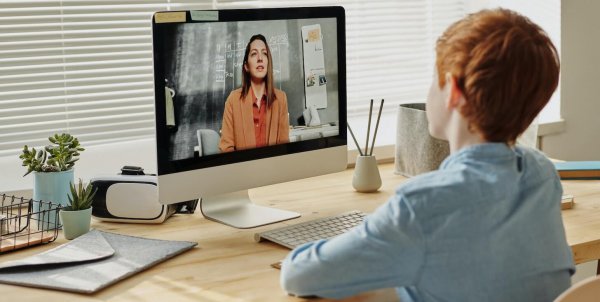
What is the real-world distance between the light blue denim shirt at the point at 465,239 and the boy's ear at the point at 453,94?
0.26ft

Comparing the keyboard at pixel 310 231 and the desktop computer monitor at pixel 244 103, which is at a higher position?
the desktop computer monitor at pixel 244 103

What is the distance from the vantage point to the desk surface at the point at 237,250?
5.51 feet

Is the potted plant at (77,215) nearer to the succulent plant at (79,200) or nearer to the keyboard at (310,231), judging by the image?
the succulent plant at (79,200)

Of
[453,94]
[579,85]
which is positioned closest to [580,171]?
[579,85]

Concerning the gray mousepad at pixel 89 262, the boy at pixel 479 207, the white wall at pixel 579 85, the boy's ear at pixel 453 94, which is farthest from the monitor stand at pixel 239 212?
the white wall at pixel 579 85

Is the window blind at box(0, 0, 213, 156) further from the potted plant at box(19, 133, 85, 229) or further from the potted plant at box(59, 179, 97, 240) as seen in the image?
the potted plant at box(59, 179, 97, 240)

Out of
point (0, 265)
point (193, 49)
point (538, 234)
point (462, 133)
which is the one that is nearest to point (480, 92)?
point (462, 133)

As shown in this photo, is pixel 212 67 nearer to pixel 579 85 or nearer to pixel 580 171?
pixel 580 171

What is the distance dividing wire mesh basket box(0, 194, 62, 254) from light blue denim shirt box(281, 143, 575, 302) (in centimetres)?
79

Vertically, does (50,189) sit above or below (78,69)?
below

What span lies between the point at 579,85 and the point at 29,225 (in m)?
2.10

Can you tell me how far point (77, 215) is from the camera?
79.8 inches

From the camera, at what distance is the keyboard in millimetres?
1975

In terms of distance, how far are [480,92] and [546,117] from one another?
2053 mm
